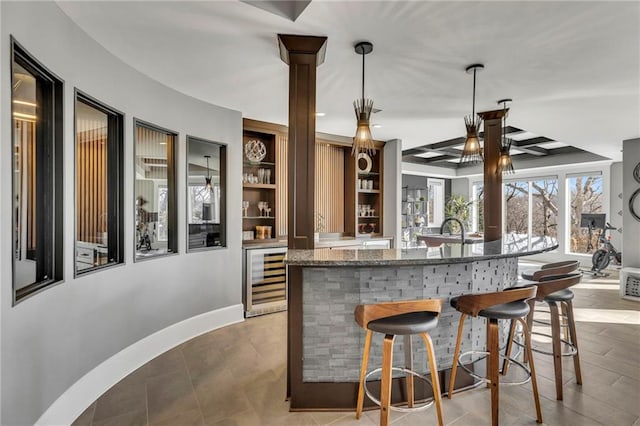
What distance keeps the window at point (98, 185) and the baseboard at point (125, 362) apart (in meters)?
0.79

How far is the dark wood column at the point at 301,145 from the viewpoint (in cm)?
243

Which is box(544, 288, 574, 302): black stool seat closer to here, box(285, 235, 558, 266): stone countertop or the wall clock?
box(285, 235, 558, 266): stone countertop

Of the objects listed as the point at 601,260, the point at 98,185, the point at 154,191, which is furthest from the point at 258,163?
the point at 601,260

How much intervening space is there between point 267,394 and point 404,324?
4.27 ft

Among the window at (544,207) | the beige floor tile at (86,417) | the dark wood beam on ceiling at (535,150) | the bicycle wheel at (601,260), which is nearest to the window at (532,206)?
the window at (544,207)

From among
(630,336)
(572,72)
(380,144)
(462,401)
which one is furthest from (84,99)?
(630,336)

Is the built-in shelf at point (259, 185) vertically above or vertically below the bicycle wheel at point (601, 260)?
above

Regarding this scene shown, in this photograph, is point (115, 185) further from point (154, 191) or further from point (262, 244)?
point (262, 244)

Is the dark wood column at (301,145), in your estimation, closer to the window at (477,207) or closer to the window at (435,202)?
the window at (435,202)

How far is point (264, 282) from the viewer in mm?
4434

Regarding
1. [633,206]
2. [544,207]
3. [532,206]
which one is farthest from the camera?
[532,206]

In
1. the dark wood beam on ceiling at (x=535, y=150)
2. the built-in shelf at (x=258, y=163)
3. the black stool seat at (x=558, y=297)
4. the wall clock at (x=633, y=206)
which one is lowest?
the black stool seat at (x=558, y=297)

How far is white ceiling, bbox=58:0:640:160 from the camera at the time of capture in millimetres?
2064

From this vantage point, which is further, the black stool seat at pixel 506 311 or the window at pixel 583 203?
the window at pixel 583 203
